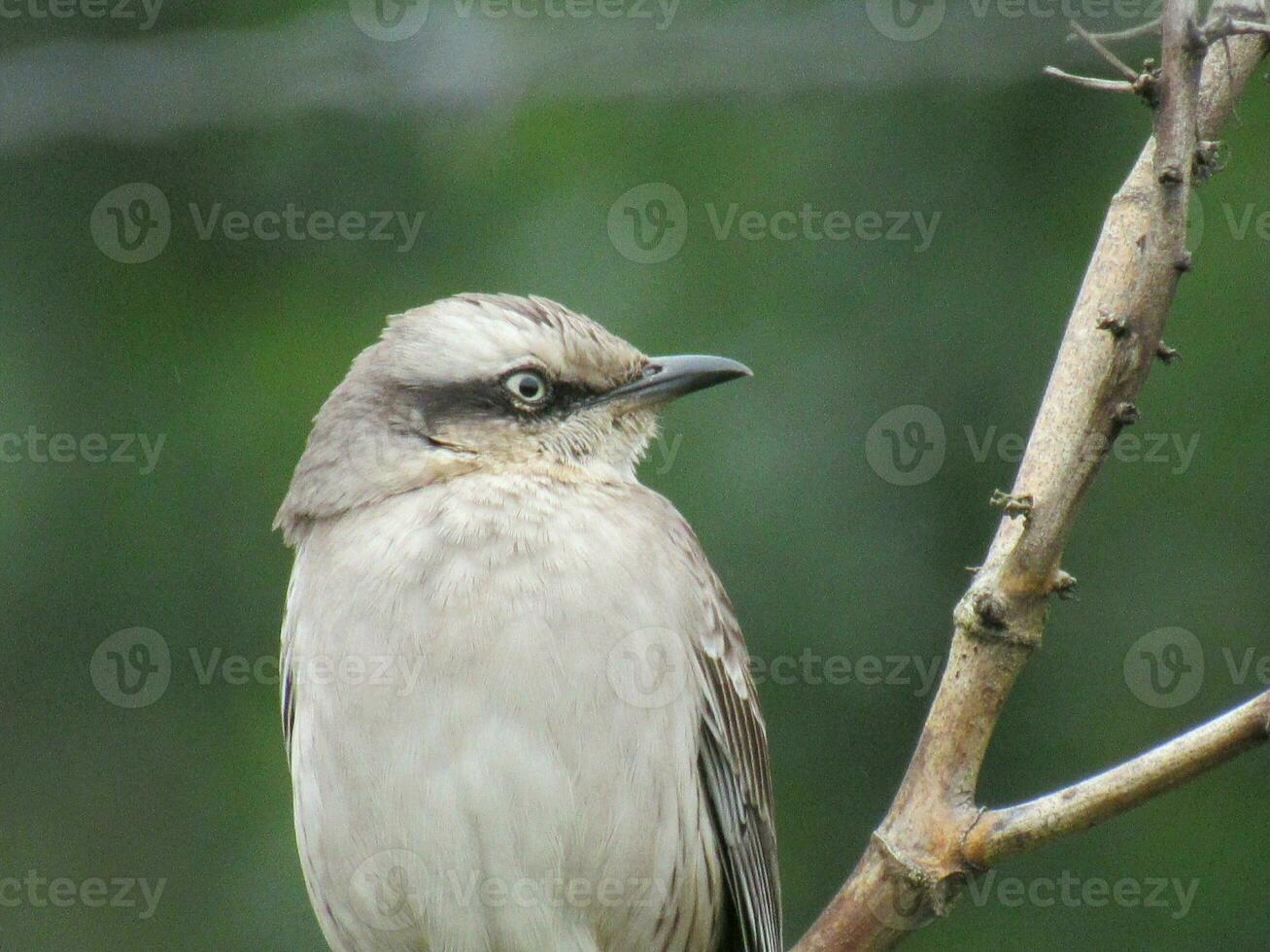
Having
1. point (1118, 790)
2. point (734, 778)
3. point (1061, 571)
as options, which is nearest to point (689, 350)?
point (734, 778)

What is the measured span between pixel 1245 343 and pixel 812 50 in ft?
7.54

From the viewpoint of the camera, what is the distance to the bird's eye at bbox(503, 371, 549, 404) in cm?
503

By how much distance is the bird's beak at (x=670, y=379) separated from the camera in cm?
518

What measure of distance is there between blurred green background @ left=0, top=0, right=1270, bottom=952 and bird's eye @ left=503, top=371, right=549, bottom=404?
2019mm

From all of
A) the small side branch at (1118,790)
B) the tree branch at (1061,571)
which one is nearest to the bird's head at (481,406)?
the tree branch at (1061,571)

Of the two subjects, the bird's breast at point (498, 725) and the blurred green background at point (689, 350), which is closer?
the bird's breast at point (498, 725)

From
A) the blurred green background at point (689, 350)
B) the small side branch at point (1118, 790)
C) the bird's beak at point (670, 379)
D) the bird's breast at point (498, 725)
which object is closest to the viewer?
the small side branch at point (1118, 790)

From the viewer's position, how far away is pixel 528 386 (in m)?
5.05

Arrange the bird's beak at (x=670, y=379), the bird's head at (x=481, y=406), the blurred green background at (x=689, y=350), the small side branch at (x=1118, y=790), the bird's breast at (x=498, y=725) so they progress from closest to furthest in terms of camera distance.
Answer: the small side branch at (x=1118, y=790) < the bird's breast at (x=498, y=725) < the bird's head at (x=481, y=406) < the bird's beak at (x=670, y=379) < the blurred green background at (x=689, y=350)

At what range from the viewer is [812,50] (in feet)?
25.5

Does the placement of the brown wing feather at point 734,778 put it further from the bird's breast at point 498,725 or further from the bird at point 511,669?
the bird's breast at point 498,725

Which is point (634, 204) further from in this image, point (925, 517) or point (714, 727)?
point (714, 727)

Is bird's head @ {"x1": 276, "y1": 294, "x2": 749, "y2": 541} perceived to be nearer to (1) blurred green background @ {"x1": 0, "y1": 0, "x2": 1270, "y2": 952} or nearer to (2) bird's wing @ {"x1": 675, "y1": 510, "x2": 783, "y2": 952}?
(2) bird's wing @ {"x1": 675, "y1": 510, "x2": 783, "y2": 952}

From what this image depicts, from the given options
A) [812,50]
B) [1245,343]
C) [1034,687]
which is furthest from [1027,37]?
[1034,687]
